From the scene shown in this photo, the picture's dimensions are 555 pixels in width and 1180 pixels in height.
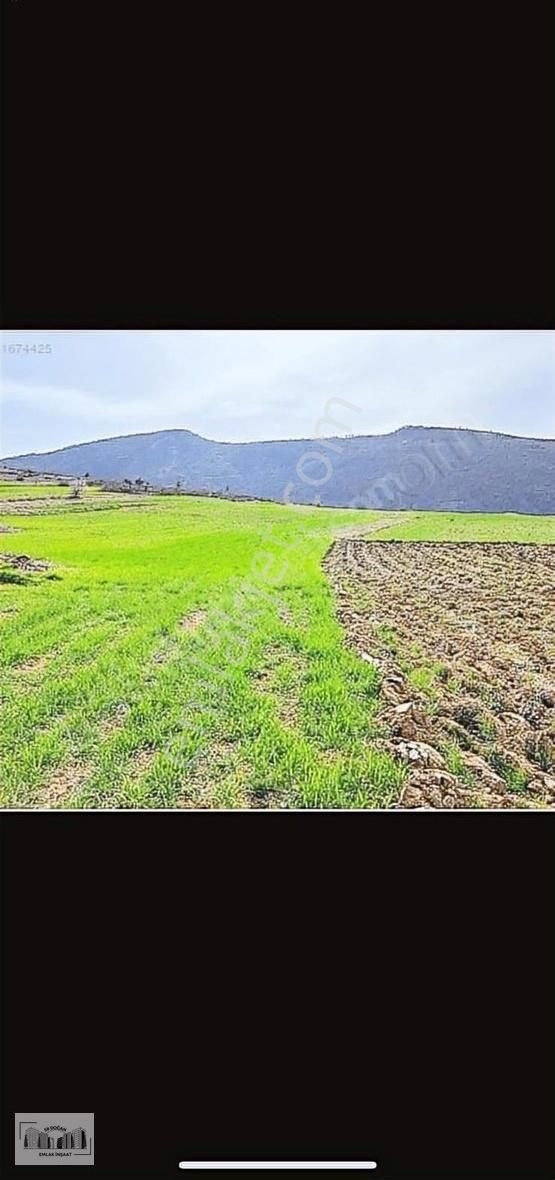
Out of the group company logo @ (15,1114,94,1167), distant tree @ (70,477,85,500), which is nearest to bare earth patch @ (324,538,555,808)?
distant tree @ (70,477,85,500)

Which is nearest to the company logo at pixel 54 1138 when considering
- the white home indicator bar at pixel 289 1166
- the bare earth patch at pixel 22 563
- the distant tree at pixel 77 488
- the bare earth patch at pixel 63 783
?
the white home indicator bar at pixel 289 1166

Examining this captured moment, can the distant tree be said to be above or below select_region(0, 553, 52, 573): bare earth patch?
above

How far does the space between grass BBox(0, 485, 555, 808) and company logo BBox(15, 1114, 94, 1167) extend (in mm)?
748

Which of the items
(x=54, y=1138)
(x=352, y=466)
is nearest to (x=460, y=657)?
(x=352, y=466)

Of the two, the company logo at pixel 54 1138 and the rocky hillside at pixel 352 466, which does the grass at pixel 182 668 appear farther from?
the company logo at pixel 54 1138

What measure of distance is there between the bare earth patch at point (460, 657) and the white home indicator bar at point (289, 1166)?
85 cm

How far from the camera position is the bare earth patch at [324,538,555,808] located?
212cm

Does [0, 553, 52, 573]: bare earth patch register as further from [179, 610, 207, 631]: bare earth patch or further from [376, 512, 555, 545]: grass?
[376, 512, 555, 545]: grass

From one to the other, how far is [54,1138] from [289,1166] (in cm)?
57

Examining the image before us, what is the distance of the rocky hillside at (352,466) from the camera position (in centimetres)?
234

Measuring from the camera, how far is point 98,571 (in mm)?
2385

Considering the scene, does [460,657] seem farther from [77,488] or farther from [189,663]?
[77,488]
